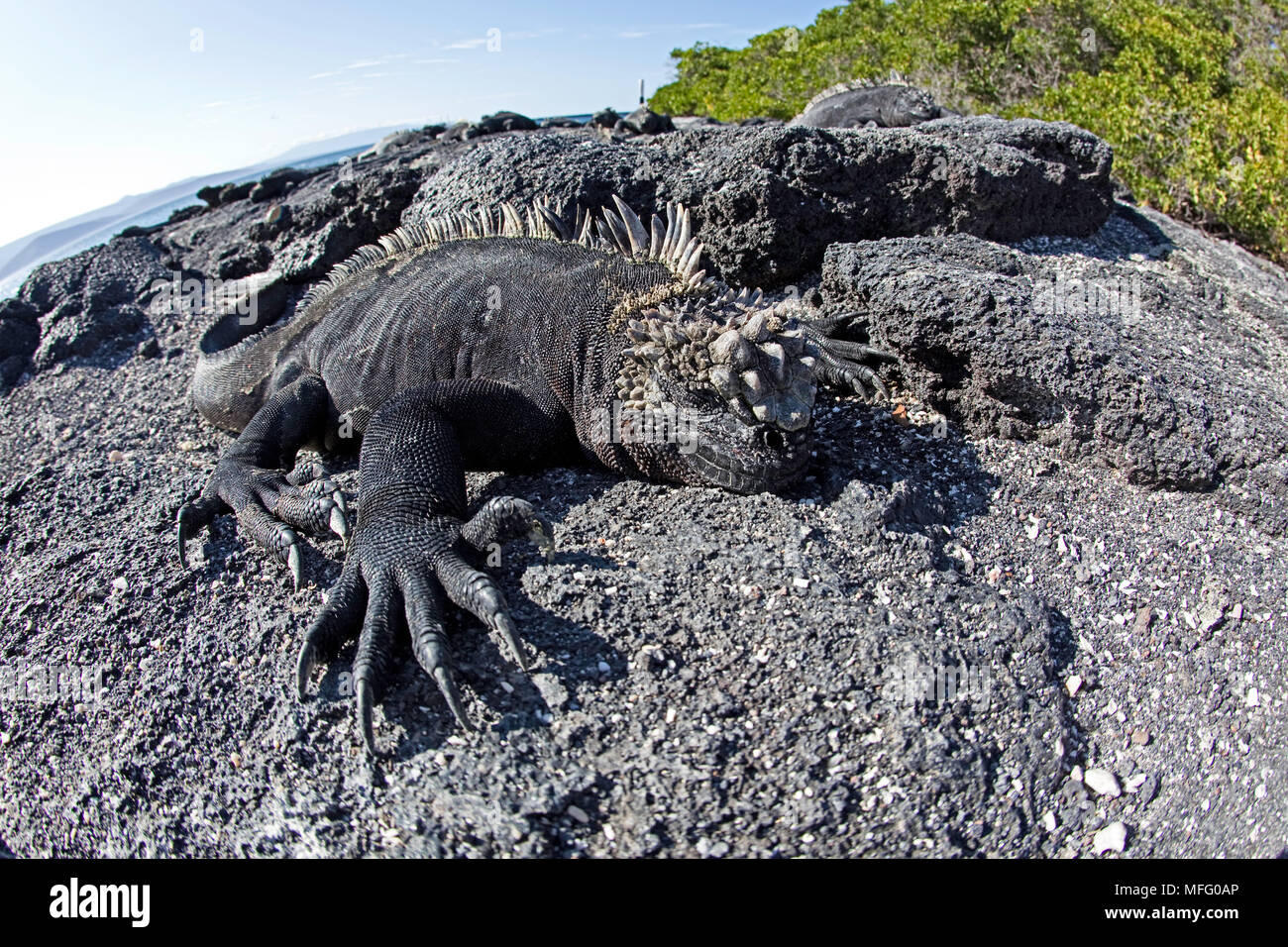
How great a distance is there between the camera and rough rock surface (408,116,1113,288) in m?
3.91

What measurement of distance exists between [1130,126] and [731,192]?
4.42m

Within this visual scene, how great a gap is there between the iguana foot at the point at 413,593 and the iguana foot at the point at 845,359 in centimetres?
137

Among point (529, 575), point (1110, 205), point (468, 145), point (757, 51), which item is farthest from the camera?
point (757, 51)

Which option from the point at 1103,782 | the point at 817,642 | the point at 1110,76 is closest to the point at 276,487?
the point at 817,642

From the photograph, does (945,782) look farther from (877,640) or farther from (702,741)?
(702,741)

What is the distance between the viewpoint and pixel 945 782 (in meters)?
2.03

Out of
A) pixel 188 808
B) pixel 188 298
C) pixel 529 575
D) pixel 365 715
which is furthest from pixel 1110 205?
pixel 188 298

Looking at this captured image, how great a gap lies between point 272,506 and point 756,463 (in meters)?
1.64

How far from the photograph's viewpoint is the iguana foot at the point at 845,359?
129 inches

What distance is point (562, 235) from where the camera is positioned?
349 cm
